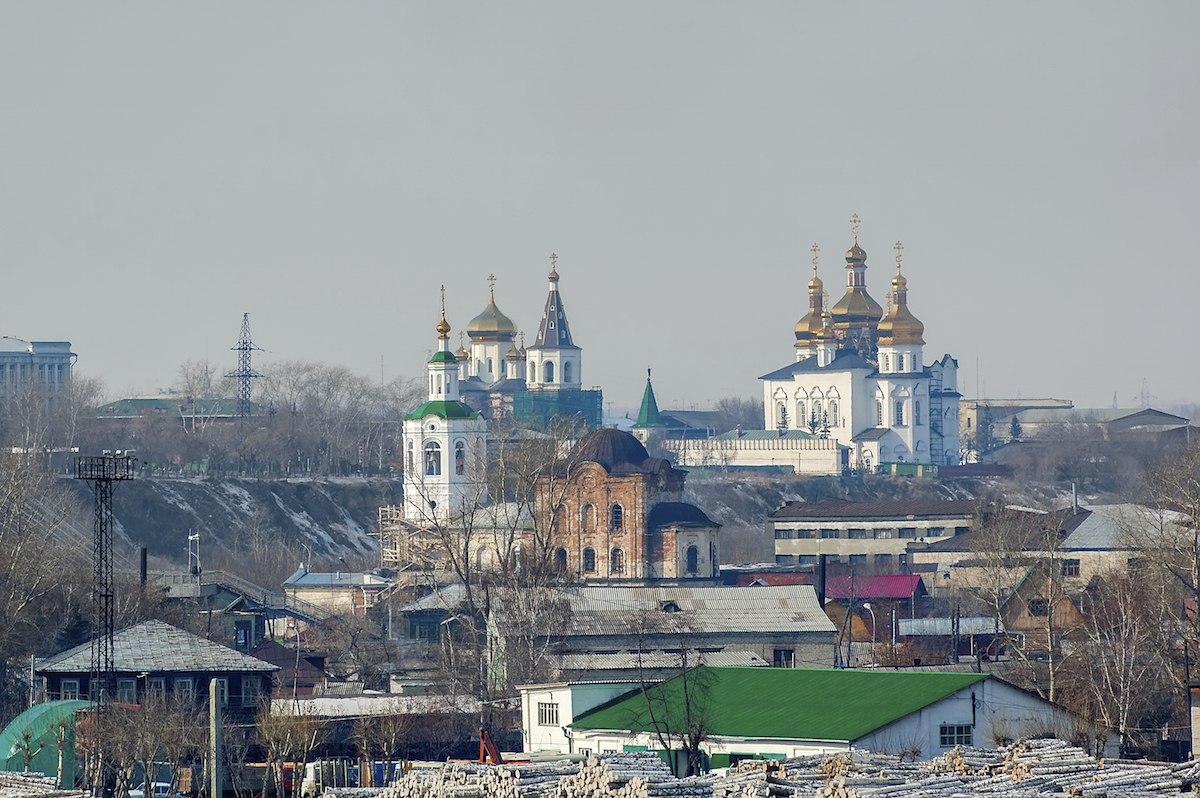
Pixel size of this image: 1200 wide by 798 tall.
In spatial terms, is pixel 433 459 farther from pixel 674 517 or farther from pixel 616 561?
pixel 674 517

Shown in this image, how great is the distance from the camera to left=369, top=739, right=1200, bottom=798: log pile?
23.5 meters

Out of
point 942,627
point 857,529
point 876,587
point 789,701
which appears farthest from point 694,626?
point 857,529

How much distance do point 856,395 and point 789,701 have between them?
97645 mm

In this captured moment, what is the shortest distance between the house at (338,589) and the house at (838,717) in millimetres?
32247

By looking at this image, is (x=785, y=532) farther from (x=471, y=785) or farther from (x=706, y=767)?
(x=471, y=785)

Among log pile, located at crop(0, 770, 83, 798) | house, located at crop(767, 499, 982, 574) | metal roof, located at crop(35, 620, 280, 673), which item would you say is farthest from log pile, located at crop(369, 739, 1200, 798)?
house, located at crop(767, 499, 982, 574)

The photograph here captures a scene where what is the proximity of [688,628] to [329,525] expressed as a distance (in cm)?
5120

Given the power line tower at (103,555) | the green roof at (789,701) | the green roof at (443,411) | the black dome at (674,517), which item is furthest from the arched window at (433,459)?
the green roof at (789,701)

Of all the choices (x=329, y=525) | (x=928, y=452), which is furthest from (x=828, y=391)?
(x=329, y=525)

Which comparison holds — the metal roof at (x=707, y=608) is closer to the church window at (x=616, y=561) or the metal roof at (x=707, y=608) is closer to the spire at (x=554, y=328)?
the church window at (x=616, y=561)

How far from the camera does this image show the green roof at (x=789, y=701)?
107 ft

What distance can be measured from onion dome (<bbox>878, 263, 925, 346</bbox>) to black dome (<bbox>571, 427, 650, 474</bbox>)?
187ft

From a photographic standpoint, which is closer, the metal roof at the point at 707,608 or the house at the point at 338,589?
the metal roof at the point at 707,608

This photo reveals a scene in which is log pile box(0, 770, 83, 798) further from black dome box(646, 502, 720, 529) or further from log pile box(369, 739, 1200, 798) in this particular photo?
black dome box(646, 502, 720, 529)
